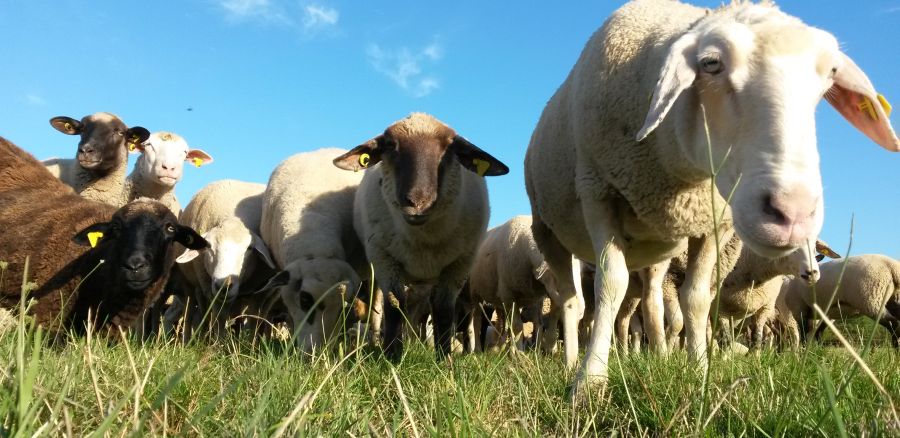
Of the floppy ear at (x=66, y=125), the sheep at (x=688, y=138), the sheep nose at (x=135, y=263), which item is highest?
the floppy ear at (x=66, y=125)

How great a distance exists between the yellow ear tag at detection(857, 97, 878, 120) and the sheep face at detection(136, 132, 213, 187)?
7037 mm

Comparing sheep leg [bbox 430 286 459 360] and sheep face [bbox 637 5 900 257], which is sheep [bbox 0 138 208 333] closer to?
sheep leg [bbox 430 286 459 360]

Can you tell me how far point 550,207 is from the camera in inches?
152

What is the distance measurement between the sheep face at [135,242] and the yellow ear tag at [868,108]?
4.21 meters

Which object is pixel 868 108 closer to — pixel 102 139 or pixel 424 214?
pixel 424 214

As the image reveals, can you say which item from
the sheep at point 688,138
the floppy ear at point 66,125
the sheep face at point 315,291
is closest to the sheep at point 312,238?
the sheep face at point 315,291

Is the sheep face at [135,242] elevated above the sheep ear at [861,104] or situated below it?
below

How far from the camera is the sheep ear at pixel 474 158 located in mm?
4988

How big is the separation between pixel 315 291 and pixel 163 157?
340cm

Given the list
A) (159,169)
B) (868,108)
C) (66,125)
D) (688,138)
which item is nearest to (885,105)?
(868,108)

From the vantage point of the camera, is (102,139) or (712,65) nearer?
(712,65)

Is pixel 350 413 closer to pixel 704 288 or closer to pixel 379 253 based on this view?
pixel 704 288

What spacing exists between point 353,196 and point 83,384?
5.06 m

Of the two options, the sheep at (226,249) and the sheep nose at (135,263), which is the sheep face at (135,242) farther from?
the sheep at (226,249)
